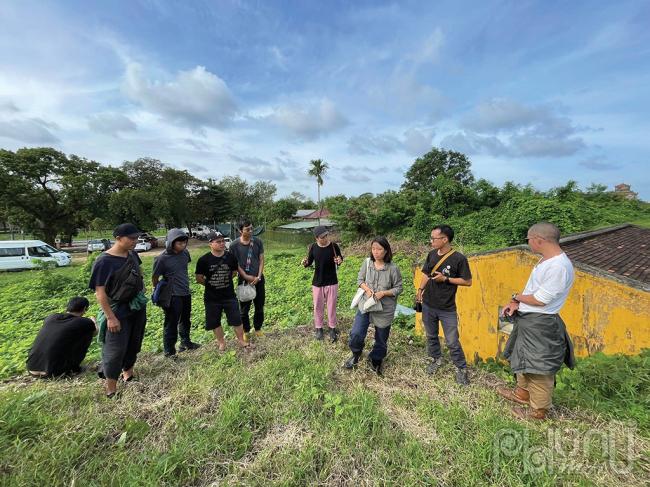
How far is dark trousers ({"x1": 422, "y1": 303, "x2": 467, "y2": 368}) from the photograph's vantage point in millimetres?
3150

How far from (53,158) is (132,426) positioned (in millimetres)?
27903

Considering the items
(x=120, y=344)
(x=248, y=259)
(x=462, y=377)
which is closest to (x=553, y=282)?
(x=462, y=377)

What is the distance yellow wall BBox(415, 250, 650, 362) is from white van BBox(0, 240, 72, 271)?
20024mm

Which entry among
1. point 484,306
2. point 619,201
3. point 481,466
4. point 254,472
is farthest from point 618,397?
point 619,201

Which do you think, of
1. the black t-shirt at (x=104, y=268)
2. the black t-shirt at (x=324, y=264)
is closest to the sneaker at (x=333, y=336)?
the black t-shirt at (x=324, y=264)

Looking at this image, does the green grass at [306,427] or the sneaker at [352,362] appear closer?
the green grass at [306,427]

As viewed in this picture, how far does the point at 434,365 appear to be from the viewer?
3.38 m

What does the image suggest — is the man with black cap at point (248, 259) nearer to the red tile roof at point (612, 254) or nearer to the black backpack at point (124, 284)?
the black backpack at point (124, 284)

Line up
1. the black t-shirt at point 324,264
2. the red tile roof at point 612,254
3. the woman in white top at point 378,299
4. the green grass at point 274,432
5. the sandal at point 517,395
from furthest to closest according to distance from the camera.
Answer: the black t-shirt at point 324,264 → the red tile roof at point 612,254 → the woman in white top at point 378,299 → the sandal at point 517,395 → the green grass at point 274,432

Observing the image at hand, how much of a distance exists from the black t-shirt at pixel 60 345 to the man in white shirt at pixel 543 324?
4.84 metres

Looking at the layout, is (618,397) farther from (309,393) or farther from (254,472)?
(254,472)

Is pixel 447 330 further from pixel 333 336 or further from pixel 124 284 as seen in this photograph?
pixel 124 284

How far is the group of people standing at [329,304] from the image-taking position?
2404mm

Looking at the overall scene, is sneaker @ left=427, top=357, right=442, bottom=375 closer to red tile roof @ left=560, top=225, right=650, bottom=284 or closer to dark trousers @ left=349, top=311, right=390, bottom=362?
dark trousers @ left=349, top=311, right=390, bottom=362
